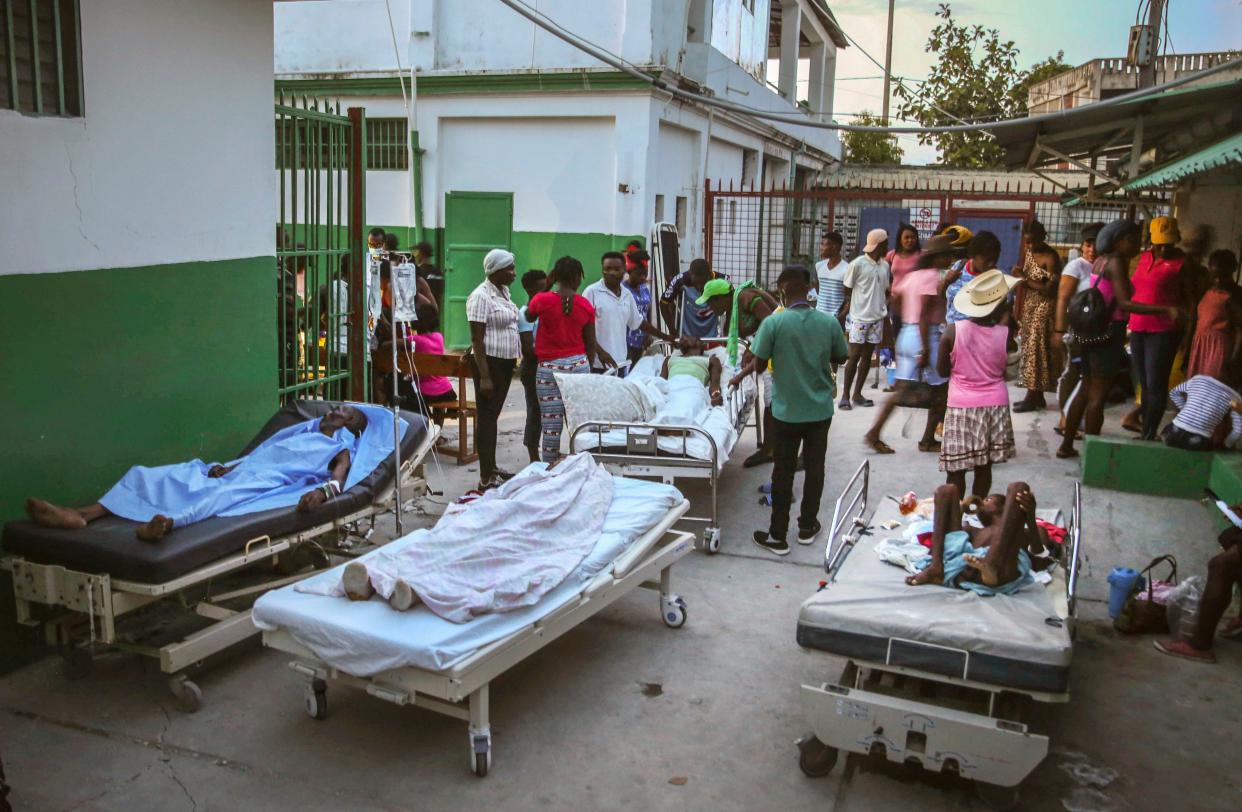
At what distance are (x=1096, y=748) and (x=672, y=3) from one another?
1168 centimetres

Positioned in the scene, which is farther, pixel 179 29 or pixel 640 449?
pixel 640 449

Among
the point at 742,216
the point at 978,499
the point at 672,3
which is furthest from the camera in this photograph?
the point at 742,216

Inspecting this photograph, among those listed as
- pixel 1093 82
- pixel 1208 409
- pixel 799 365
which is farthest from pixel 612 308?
pixel 1093 82

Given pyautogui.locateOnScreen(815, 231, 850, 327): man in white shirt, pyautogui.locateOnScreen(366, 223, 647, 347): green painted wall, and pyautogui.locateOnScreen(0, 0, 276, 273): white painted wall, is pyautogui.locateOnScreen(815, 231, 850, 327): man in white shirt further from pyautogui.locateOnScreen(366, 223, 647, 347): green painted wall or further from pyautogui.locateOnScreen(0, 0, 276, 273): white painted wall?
pyautogui.locateOnScreen(0, 0, 276, 273): white painted wall

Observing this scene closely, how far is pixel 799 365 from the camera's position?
22.2 feet

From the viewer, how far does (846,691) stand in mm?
4188

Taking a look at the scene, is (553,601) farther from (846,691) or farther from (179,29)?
(179,29)

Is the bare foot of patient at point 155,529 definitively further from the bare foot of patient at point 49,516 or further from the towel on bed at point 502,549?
the towel on bed at point 502,549

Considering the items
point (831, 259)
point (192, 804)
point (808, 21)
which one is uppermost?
point (808, 21)

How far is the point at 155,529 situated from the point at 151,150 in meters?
2.37

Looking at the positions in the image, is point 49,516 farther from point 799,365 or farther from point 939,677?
point 799,365

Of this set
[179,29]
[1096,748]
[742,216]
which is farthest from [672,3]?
[1096,748]

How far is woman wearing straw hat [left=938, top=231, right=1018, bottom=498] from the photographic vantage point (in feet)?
21.1

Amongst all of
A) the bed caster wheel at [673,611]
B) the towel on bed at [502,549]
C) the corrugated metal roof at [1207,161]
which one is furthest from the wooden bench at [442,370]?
the corrugated metal roof at [1207,161]
